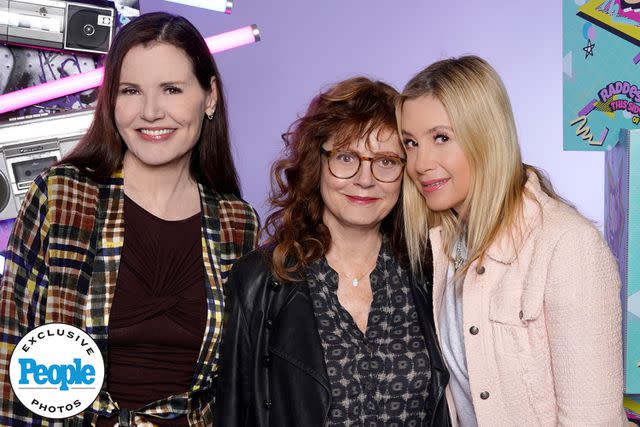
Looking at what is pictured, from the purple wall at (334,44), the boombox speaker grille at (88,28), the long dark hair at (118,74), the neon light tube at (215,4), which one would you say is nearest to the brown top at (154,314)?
the long dark hair at (118,74)

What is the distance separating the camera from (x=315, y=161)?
2369 millimetres

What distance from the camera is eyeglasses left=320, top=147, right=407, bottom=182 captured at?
2.29m

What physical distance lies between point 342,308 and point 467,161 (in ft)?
1.74

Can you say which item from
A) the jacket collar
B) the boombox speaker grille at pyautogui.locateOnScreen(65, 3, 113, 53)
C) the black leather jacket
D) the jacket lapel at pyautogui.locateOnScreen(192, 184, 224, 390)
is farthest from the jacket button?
the boombox speaker grille at pyautogui.locateOnScreen(65, 3, 113, 53)

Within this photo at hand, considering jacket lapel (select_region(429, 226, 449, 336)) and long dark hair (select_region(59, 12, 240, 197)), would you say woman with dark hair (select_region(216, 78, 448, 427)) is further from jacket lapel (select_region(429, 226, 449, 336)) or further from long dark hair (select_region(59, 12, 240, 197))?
long dark hair (select_region(59, 12, 240, 197))

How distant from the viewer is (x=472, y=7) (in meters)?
3.91

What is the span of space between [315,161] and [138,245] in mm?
545

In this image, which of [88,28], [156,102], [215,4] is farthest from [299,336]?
[215,4]

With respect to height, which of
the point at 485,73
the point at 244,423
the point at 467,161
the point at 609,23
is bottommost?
the point at 244,423

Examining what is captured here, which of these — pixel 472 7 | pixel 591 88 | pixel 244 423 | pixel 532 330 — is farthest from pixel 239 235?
pixel 472 7

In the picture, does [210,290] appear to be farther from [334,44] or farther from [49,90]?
[334,44]

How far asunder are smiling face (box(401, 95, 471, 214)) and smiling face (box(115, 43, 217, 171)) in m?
0.63

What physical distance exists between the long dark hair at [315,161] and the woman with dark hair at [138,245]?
0.60ft

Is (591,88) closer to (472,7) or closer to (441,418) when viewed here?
(472,7)
